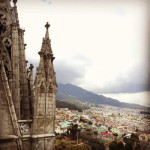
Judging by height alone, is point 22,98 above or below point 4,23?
below

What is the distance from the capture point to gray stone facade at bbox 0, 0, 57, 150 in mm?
4535

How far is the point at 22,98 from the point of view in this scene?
5.72 m

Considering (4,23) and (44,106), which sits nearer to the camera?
(44,106)

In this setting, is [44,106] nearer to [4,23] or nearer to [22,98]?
[22,98]

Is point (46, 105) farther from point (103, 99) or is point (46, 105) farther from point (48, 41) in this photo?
point (103, 99)

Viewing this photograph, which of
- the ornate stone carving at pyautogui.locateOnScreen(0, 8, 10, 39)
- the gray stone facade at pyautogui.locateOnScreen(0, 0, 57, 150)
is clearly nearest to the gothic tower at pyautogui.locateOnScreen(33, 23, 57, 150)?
the gray stone facade at pyautogui.locateOnScreen(0, 0, 57, 150)

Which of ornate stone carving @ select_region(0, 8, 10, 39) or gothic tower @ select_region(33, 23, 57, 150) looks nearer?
gothic tower @ select_region(33, 23, 57, 150)

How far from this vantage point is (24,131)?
4.70 meters

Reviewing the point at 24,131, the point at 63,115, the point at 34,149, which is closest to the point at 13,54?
the point at 24,131

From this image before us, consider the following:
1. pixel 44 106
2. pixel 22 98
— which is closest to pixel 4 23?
pixel 22 98

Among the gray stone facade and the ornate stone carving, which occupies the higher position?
the ornate stone carving

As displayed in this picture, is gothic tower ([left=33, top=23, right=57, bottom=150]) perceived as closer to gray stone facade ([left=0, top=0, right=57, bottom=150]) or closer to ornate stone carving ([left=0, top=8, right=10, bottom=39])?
gray stone facade ([left=0, top=0, right=57, bottom=150])

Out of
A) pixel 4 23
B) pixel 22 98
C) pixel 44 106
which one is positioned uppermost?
pixel 4 23

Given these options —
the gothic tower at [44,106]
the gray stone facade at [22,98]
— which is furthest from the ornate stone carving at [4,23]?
the gothic tower at [44,106]
